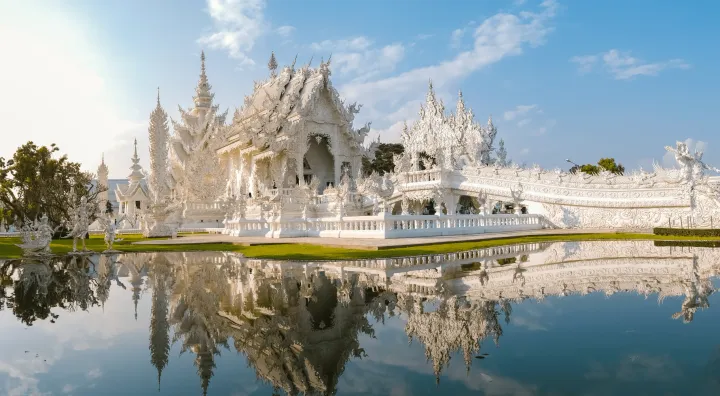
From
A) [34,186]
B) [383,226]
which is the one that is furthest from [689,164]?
[34,186]

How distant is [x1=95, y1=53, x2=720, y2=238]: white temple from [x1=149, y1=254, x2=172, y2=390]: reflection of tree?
750 cm

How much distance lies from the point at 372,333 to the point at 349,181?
22.2 meters

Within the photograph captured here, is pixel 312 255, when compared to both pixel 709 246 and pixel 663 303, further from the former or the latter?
pixel 709 246

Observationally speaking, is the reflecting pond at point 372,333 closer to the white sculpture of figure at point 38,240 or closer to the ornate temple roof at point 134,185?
the white sculpture of figure at point 38,240

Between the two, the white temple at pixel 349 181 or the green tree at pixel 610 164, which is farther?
the green tree at pixel 610 164

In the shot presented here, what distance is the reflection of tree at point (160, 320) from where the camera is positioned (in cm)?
415

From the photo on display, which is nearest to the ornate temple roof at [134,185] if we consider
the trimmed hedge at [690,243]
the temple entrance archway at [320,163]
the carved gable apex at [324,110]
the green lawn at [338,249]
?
the temple entrance archway at [320,163]

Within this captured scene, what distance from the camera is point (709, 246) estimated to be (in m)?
12.4

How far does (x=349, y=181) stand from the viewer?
1050 inches

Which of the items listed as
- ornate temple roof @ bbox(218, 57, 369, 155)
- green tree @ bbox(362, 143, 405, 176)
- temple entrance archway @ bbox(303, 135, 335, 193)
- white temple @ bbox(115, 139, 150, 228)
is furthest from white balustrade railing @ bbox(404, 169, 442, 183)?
white temple @ bbox(115, 139, 150, 228)

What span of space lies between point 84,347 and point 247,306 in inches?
68.8

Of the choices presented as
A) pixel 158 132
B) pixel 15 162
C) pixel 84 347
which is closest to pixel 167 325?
pixel 84 347

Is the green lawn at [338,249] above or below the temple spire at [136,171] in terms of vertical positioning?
below

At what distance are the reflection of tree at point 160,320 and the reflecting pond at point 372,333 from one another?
0.03 metres
